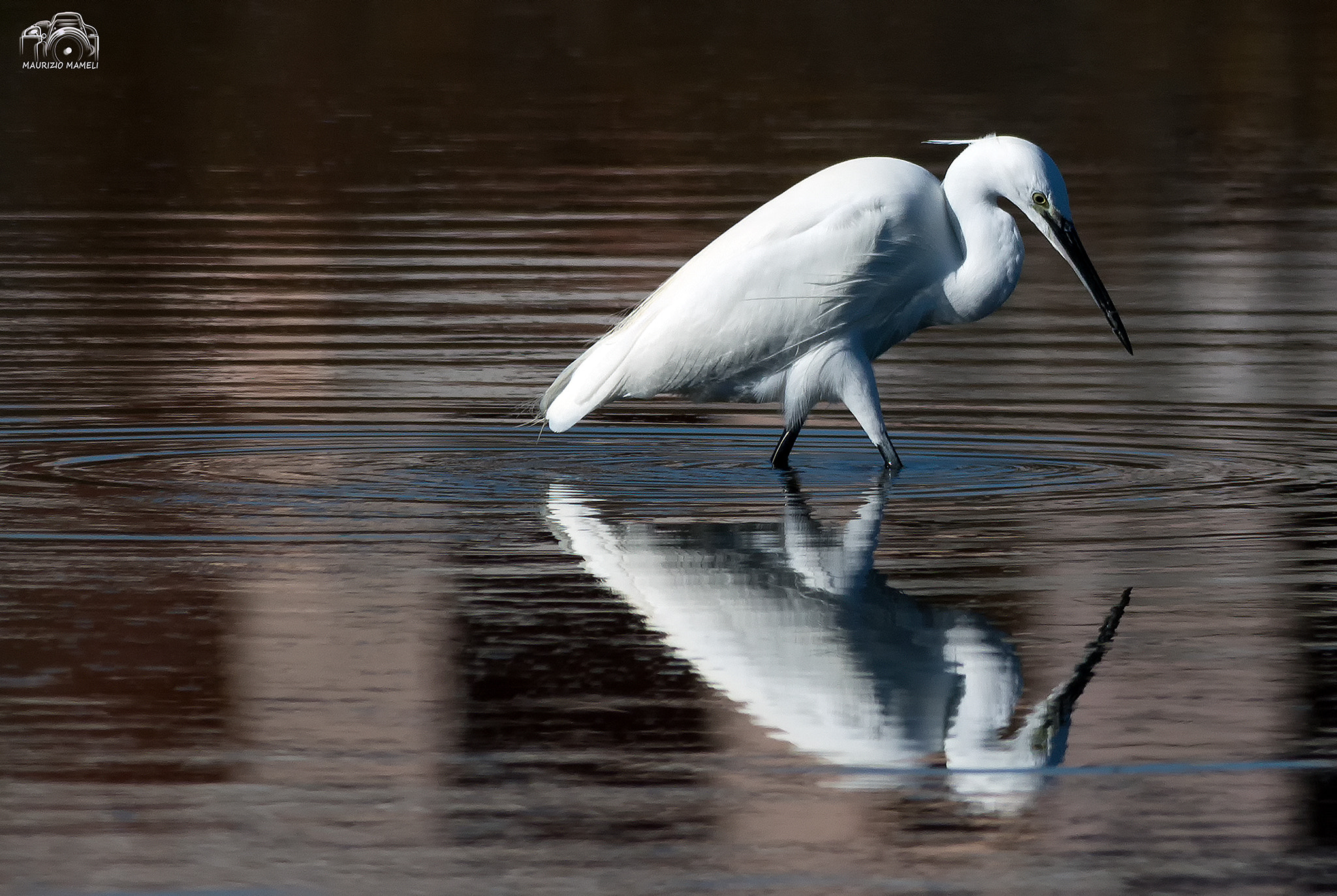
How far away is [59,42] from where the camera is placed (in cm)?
3959

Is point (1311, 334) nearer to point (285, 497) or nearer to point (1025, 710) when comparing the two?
point (285, 497)

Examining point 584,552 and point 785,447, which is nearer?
point 584,552

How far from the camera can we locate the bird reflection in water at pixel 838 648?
19.2ft

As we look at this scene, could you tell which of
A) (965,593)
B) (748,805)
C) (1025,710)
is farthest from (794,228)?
(748,805)

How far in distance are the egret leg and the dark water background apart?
10 centimetres

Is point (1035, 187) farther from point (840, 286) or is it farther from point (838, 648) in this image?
point (838, 648)

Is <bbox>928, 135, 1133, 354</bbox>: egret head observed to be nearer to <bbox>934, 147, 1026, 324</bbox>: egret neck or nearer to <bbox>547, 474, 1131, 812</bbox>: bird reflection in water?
<bbox>934, 147, 1026, 324</bbox>: egret neck

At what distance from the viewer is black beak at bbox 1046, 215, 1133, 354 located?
10.1m

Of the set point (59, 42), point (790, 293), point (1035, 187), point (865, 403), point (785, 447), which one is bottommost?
point (59, 42)

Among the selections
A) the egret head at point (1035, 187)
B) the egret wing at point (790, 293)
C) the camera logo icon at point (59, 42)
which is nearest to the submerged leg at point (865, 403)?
the egret wing at point (790, 293)

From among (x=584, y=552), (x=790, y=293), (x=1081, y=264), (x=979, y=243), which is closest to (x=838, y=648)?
(x=584, y=552)

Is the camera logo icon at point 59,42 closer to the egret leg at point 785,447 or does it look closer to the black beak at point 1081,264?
the egret leg at point 785,447

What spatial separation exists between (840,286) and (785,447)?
0.71 meters

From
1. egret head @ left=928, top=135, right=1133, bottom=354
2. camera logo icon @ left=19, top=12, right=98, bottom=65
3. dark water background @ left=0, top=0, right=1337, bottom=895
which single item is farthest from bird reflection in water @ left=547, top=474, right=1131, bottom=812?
camera logo icon @ left=19, top=12, right=98, bottom=65
